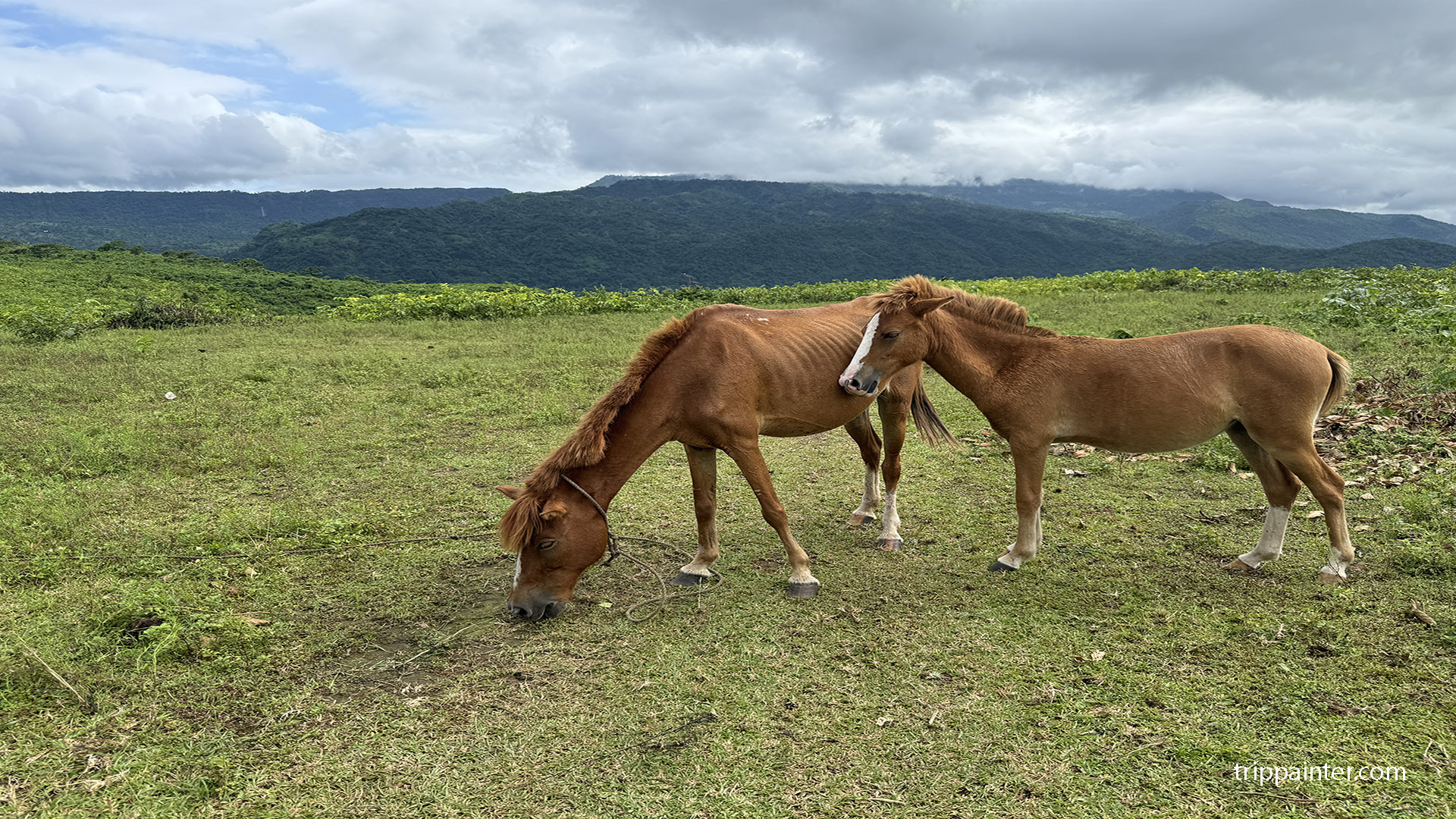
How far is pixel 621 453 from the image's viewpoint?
517 centimetres

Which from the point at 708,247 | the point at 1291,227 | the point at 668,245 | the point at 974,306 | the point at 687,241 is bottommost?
the point at 974,306

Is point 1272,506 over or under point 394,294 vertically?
under

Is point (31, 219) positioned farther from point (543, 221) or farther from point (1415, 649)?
point (1415, 649)

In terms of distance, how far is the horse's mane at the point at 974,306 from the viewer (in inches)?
228

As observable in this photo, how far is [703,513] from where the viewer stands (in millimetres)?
5773

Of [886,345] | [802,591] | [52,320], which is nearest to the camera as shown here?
[802,591]

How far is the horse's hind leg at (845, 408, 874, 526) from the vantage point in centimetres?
700

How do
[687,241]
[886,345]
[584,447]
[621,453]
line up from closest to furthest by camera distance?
[584,447], [621,453], [886,345], [687,241]

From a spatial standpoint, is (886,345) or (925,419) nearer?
(886,345)

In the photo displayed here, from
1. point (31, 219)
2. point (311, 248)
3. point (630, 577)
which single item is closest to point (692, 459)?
point (630, 577)

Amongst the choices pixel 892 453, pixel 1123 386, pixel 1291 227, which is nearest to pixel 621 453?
pixel 892 453

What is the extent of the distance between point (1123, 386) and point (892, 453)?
1956mm

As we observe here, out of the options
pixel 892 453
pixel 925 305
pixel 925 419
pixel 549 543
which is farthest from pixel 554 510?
pixel 925 419

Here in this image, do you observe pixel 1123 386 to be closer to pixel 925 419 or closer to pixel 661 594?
pixel 925 419
